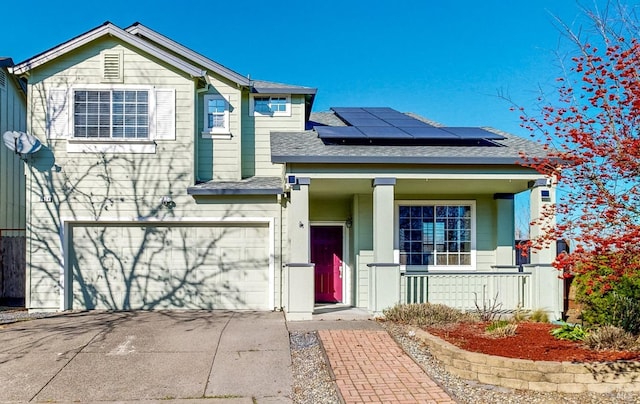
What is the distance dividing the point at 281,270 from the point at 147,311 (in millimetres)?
3143

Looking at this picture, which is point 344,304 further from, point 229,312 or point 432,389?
point 432,389

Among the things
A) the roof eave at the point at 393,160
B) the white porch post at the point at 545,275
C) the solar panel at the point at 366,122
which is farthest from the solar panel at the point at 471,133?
the solar panel at the point at 366,122

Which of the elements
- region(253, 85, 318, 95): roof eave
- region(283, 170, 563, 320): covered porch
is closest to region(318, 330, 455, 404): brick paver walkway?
region(283, 170, 563, 320): covered porch

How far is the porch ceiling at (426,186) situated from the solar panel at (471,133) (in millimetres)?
1016

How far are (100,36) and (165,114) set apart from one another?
2.27 m

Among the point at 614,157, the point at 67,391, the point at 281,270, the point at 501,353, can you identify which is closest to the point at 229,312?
the point at 281,270

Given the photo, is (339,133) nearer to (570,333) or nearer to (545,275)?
(545,275)

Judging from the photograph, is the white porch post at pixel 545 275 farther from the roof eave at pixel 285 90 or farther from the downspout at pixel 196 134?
the downspout at pixel 196 134

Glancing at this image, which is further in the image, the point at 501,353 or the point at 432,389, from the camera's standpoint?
the point at 501,353

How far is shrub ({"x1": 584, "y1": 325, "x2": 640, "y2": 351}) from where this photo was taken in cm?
747

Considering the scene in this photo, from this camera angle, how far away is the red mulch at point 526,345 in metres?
7.07

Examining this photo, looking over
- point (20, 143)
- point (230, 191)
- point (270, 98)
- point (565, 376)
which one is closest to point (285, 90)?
point (270, 98)

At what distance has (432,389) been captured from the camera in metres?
6.33

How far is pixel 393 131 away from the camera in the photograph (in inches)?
471
